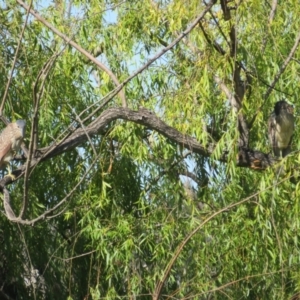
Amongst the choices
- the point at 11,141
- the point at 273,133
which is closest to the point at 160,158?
the point at 273,133

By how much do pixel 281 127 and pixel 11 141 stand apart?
178cm

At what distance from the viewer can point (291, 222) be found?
5590 millimetres

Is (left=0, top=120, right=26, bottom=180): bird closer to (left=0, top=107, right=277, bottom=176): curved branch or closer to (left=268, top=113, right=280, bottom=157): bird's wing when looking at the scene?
(left=0, top=107, right=277, bottom=176): curved branch

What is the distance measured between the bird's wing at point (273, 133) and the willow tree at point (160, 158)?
0.06 metres

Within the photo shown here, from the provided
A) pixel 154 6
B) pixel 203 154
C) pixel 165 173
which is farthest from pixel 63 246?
pixel 154 6

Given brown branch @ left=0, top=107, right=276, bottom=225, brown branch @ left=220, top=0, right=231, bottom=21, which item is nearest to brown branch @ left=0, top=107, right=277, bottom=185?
brown branch @ left=0, top=107, right=276, bottom=225

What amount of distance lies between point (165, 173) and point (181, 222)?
442 mm

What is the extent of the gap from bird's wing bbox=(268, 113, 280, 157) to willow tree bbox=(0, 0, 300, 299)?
60mm

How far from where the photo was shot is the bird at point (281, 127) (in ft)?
19.4

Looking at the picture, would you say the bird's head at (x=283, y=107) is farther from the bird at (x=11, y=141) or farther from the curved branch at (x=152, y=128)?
the bird at (x=11, y=141)

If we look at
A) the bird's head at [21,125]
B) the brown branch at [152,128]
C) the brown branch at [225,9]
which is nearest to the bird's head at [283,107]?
the brown branch at [152,128]

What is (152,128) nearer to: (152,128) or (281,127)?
(152,128)

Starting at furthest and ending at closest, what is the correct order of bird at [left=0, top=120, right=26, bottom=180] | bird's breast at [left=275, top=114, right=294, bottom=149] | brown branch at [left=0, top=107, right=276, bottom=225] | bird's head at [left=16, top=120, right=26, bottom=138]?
bird's breast at [left=275, top=114, right=294, bottom=149]
bird's head at [left=16, top=120, right=26, bottom=138]
bird at [left=0, top=120, right=26, bottom=180]
brown branch at [left=0, top=107, right=276, bottom=225]

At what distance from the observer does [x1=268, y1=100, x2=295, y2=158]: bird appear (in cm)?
591
